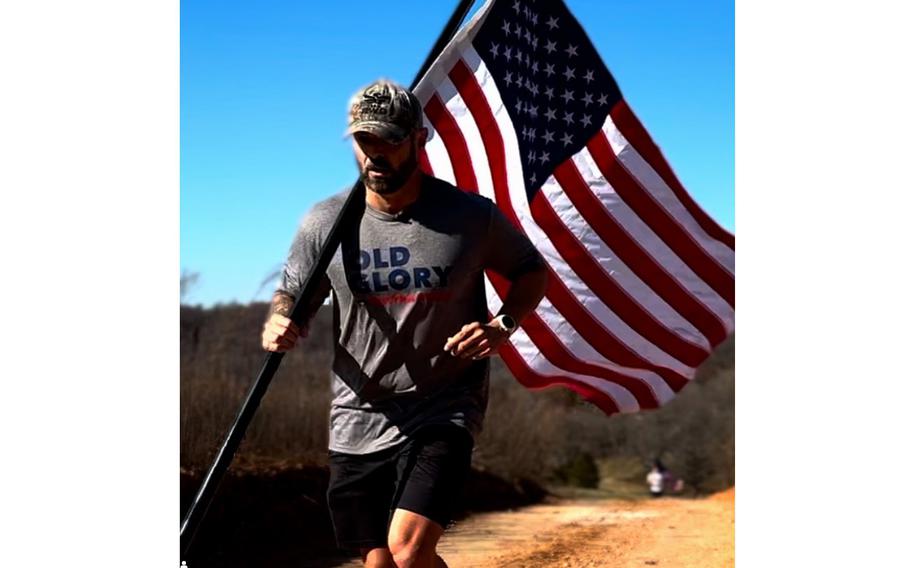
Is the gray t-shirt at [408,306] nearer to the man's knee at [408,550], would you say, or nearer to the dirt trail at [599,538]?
the man's knee at [408,550]

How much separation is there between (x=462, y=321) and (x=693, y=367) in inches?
99.4

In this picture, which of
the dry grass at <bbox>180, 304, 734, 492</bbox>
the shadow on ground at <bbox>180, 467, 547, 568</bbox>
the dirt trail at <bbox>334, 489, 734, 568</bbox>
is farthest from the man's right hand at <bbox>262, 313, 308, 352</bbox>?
the dirt trail at <bbox>334, 489, 734, 568</bbox>

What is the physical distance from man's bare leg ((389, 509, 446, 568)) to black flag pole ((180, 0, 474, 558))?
727 mm

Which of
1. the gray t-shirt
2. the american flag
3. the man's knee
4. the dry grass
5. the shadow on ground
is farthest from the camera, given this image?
the dry grass

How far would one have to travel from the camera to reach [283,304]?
4.21 metres

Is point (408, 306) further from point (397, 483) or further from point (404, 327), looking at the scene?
point (397, 483)

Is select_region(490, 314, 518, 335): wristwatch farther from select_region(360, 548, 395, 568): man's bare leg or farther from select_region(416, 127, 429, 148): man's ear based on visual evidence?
select_region(360, 548, 395, 568): man's bare leg

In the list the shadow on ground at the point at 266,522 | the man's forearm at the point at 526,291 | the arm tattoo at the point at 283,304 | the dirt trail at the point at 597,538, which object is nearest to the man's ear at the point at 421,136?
the man's forearm at the point at 526,291

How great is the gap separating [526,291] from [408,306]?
0.42 meters

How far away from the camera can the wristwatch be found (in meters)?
3.93

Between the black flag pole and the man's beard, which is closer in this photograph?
the man's beard

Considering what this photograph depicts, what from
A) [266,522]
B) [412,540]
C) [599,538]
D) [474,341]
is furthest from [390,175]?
[599,538]
